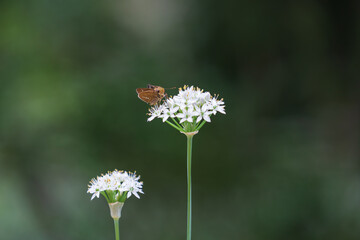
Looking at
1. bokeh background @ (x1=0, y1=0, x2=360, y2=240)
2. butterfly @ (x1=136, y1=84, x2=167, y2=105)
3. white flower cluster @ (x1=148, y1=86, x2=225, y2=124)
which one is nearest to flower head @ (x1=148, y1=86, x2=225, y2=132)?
white flower cluster @ (x1=148, y1=86, x2=225, y2=124)

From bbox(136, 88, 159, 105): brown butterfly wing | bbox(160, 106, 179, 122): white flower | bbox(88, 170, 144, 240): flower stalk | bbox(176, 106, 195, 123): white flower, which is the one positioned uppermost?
bbox(136, 88, 159, 105): brown butterfly wing

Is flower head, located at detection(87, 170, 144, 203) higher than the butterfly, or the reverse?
the butterfly

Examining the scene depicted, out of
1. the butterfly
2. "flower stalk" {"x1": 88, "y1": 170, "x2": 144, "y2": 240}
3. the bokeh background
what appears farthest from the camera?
the bokeh background

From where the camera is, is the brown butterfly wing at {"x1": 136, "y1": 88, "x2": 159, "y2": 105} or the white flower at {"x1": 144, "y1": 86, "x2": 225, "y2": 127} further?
the brown butterfly wing at {"x1": 136, "y1": 88, "x2": 159, "y2": 105}

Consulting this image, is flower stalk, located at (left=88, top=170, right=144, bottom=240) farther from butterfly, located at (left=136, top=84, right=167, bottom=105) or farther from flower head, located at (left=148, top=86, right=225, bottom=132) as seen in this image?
butterfly, located at (left=136, top=84, right=167, bottom=105)

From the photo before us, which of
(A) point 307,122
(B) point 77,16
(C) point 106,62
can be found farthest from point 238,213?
(B) point 77,16

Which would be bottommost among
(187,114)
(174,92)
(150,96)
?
(187,114)

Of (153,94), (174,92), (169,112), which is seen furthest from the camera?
(174,92)

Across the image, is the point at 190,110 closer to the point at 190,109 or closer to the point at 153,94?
the point at 190,109

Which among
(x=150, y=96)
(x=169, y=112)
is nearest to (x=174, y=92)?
(x=150, y=96)
